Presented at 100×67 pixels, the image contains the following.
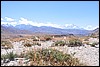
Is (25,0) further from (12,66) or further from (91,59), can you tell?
(91,59)

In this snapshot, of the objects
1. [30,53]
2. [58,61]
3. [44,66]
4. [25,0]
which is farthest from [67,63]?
[25,0]

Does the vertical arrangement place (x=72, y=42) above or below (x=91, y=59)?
below

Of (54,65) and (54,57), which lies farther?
(54,57)

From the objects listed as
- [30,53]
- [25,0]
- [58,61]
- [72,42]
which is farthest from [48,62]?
[72,42]

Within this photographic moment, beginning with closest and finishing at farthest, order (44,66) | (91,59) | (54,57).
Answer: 1. (44,66)
2. (54,57)
3. (91,59)

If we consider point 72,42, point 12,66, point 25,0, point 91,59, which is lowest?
point 72,42

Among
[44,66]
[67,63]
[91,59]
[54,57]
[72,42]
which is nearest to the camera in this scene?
[44,66]

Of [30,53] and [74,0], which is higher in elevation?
[74,0]

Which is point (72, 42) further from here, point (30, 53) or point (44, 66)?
point (44, 66)

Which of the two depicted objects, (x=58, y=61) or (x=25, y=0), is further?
(x=58, y=61)
